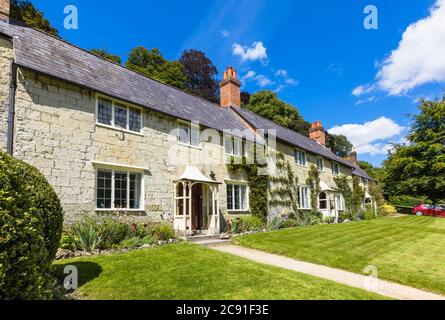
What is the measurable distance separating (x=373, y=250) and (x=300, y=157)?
13077mm

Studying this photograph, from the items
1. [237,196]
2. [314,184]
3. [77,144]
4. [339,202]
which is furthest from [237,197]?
[339,202]

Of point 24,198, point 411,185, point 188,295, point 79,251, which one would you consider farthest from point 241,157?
point 411,185

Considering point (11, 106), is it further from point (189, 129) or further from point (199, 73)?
point (199, 73)

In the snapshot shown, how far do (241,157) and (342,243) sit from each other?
7.56 meters

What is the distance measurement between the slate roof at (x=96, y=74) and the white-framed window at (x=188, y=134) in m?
0.36

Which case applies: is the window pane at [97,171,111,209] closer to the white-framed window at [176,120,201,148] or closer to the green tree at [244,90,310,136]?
the white-framed window at [176,120,201,148]

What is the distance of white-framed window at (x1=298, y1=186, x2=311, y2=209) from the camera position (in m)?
23.4

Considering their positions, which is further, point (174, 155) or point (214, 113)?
point (214, 113)

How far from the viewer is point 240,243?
42.7ft

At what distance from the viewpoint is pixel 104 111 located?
12.2 m

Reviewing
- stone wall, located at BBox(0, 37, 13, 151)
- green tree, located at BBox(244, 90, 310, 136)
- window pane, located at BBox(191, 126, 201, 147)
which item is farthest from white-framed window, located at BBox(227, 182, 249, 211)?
green tree, located at BBox(244, 90, 310, 136)

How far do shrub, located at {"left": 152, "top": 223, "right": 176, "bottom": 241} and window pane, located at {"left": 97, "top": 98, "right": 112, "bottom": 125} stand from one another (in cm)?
461

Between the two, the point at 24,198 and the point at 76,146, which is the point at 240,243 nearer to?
the point at 76,146

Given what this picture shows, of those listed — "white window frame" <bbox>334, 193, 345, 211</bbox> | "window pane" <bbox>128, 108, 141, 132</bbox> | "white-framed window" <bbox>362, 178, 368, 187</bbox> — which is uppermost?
"window pane" <bbox>128, 108, 141, 132</bbox>
